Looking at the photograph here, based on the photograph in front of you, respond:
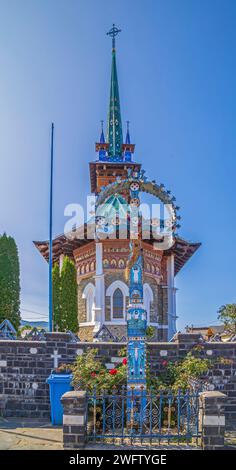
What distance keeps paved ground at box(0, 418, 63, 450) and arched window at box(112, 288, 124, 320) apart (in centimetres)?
1269

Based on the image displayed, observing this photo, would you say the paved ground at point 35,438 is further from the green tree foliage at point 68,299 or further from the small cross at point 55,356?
the green tree foliage at point 68,299

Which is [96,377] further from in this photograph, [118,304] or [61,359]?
[118,304]

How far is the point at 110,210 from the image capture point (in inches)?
973

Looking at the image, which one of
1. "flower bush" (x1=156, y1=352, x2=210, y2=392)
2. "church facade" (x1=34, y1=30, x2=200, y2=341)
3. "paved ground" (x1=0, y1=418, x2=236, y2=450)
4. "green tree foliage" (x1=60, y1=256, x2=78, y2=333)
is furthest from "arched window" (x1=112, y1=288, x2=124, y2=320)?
"paved ground" (x1=0, y1=418, x2=236, y2=450)

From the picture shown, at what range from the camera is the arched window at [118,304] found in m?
22.8

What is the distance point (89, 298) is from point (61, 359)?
1271 centimetres

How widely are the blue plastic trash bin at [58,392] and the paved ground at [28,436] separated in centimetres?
25

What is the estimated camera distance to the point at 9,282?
56.0 feet

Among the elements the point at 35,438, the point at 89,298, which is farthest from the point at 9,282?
the point at 35,438

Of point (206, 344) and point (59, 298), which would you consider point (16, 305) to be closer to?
point (59, 298)

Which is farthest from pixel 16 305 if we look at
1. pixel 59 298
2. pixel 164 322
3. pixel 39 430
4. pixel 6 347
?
pixel 164 322

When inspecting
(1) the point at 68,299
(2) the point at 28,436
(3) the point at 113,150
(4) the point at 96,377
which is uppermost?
(3) the point at 113,150

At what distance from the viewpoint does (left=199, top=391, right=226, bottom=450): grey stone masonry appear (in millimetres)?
7316

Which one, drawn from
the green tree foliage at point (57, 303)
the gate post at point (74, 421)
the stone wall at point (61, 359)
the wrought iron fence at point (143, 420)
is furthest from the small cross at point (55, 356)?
the green tree foliage at point (57, 303)
